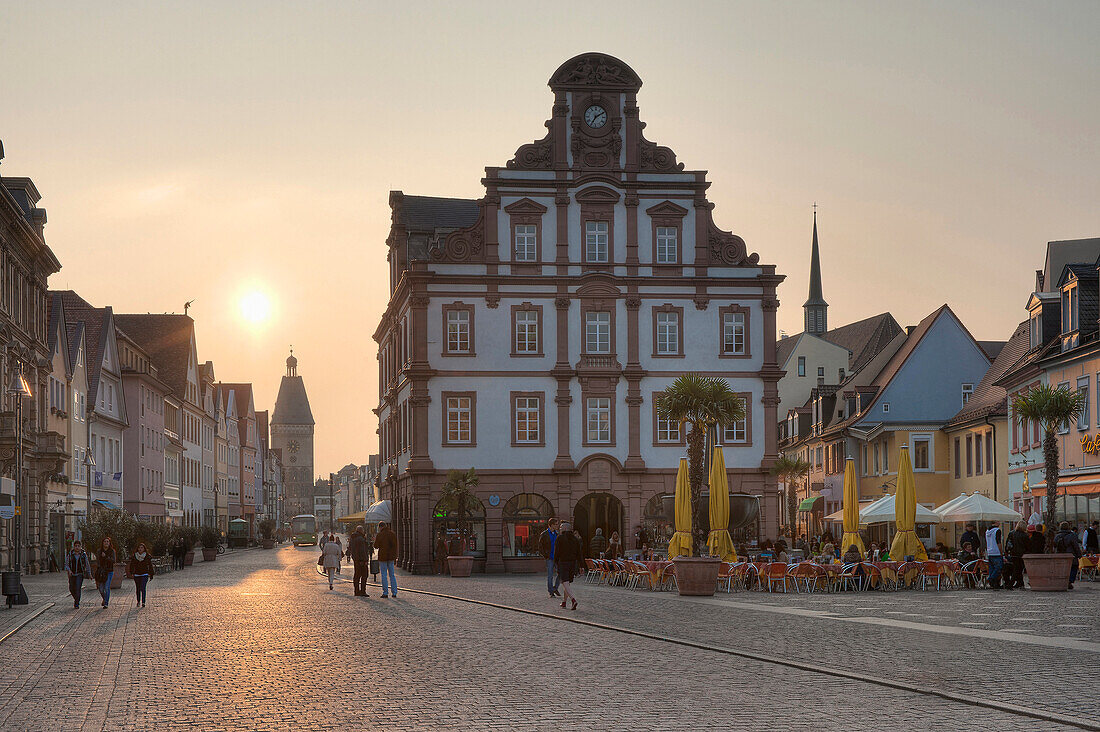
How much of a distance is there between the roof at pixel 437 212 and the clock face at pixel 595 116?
11.0 m

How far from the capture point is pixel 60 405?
62094 mm

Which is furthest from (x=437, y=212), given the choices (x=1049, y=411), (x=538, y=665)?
(x=538, y=665)

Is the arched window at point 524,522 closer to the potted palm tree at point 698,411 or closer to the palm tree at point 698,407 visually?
the potted palm tree at point 698,411

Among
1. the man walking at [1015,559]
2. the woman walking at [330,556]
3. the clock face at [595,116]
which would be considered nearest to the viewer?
the man walking at [1015,559]

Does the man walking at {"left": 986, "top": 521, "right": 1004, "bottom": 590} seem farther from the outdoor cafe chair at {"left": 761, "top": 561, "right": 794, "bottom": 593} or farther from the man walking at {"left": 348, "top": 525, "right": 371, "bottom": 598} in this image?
the man walking at {"left": 348, "top": 525, "right": 371, "bottom": 598}

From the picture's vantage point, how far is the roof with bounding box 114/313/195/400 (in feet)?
341

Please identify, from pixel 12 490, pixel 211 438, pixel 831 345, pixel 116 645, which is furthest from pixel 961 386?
pixel 211 438

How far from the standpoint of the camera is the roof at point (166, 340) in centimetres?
10400

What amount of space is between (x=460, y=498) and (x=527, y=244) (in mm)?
10213

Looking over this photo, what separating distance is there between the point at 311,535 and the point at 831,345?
53.2m

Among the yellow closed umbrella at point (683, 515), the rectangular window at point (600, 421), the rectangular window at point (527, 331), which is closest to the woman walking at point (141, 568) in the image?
the yellow closed umbrella at point (683, 515)

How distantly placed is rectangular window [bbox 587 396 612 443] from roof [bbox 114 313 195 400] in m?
52.6

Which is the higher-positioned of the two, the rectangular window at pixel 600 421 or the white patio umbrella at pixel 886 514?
the rectangular window at pixel 600 421

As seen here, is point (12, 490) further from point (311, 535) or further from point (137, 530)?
point (311, 535)
